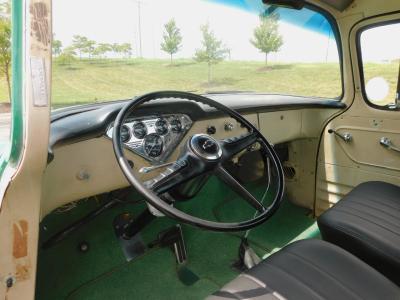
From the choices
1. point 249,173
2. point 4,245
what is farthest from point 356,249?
point 4,245

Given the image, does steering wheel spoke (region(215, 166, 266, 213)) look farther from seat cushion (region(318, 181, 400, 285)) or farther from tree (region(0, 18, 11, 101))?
tree (region(0, 18, 11, 101))

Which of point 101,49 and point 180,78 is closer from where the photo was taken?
point 101,49

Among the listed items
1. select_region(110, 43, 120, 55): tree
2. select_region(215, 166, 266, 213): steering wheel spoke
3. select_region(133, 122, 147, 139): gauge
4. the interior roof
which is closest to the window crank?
the interior roof

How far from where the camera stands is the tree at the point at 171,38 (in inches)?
76.0

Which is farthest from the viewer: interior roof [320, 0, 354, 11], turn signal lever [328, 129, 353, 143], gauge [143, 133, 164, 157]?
turn signal lever [328, 129, 353, 143]

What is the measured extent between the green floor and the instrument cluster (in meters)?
0.69

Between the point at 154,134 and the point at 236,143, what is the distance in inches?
14.7

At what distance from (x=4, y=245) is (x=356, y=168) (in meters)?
2.16

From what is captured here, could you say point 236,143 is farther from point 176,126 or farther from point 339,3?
point 339,3

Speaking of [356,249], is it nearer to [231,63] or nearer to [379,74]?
[379,74]

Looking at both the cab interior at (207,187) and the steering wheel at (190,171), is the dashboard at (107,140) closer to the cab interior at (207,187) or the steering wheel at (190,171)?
the cab interior at (207,187)

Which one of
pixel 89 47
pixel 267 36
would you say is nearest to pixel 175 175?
pixel 89 47

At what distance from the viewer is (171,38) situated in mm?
1979

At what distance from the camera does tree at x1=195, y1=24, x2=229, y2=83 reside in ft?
6.95
